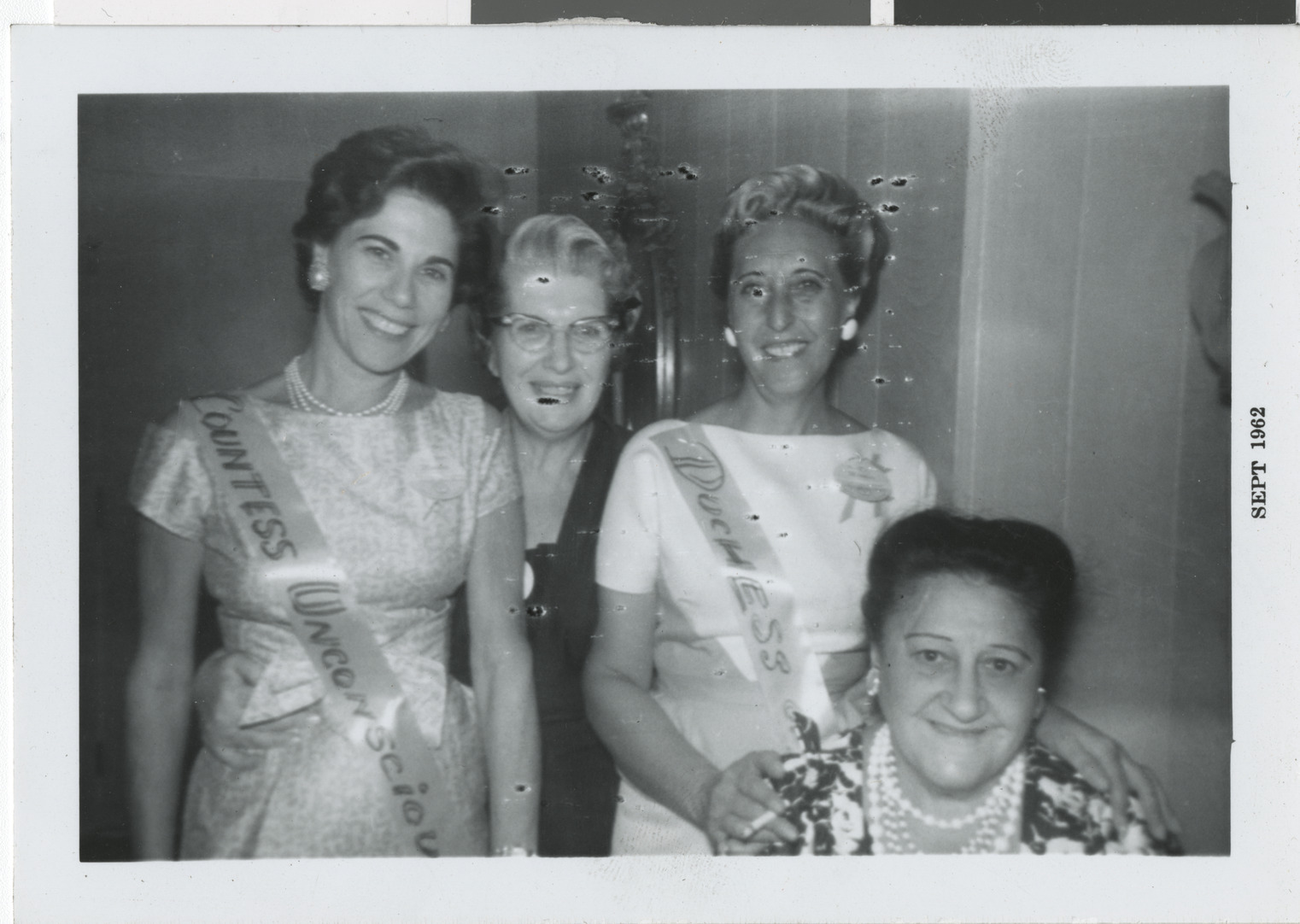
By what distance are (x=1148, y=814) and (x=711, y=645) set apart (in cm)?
56

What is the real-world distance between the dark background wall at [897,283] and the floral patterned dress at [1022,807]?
76mm

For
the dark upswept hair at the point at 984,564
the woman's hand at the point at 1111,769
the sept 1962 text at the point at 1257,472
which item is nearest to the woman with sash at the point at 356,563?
the dark upswept hair at the point at 984,564

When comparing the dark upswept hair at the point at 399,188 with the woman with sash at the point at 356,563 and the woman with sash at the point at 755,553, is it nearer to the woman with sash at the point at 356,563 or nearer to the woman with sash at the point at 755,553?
the woman with sash at the point at 356,563

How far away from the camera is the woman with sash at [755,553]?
1240mm

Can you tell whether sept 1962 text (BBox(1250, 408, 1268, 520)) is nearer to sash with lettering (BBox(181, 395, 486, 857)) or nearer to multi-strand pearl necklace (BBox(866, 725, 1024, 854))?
multi-strand pearl necklace (BBox(866, 725, 1024, 854))

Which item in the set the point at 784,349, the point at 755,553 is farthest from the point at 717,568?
the point at 784,349

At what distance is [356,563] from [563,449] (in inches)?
10.7

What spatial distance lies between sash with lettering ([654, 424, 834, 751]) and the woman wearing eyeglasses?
95 mm

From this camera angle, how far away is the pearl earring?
124cm

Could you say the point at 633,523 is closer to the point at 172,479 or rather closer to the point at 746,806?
the point at 746,806

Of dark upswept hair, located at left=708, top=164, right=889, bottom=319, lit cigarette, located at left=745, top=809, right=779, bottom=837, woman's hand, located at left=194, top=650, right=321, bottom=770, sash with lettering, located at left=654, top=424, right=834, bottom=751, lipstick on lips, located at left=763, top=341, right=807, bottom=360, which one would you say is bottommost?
lit cigarette, located at left=745, top=809, right=779, bottom=837

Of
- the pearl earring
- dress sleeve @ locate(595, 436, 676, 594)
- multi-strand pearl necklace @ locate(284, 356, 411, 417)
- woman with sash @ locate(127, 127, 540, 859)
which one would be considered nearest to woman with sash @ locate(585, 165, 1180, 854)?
dress sleeve @ locate(595, 436, 676, 594)

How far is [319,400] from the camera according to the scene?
125 centimetres

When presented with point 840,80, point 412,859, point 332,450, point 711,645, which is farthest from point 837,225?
point 412,859
